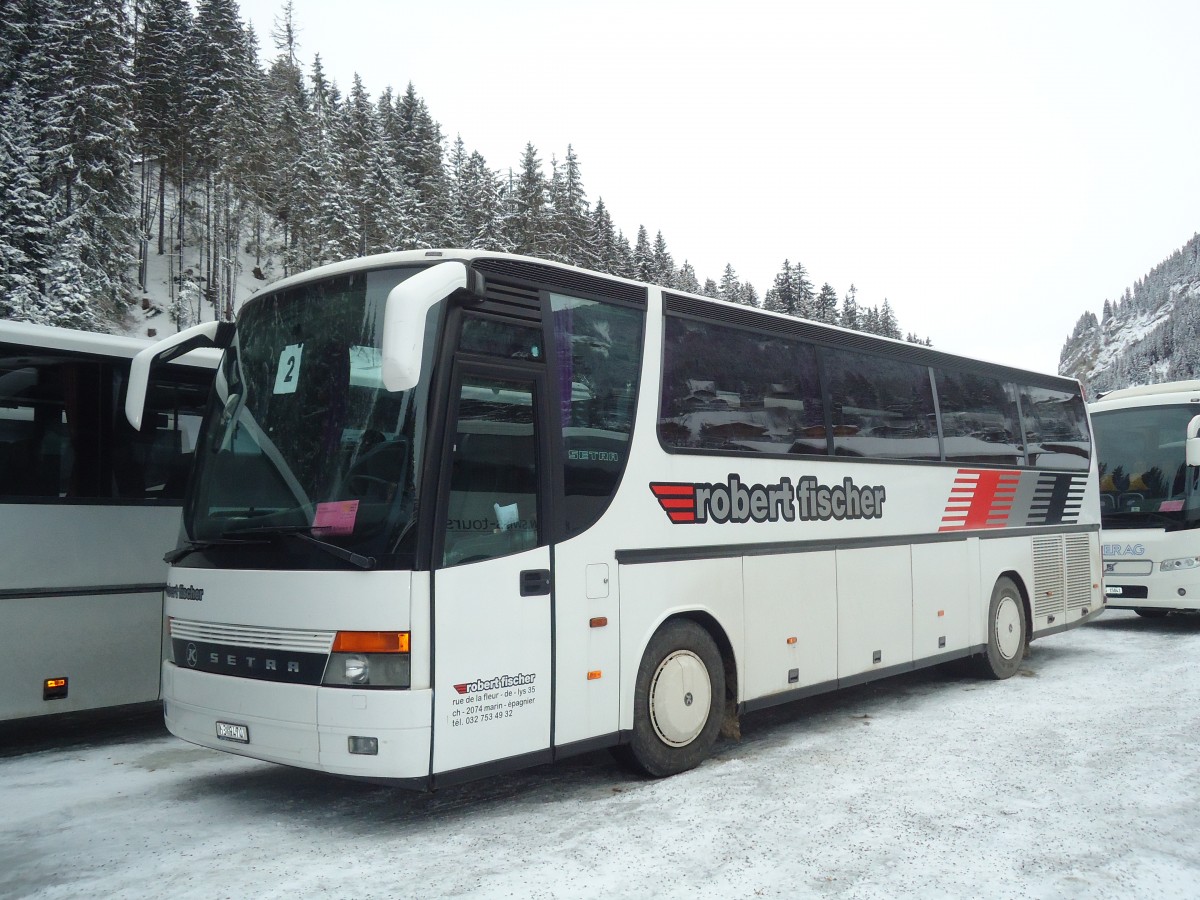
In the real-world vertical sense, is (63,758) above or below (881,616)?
below

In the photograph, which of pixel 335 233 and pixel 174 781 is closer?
pixel 174 781

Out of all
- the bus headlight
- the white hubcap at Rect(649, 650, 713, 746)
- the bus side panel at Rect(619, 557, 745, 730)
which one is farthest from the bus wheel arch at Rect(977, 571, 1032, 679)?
the white hubcap at Rect(649, 650, 713, 746)

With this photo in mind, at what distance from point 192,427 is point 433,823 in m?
4.66

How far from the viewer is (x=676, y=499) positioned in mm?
7023

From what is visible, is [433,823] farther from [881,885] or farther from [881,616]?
[881,616]

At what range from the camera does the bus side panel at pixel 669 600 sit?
651 cm

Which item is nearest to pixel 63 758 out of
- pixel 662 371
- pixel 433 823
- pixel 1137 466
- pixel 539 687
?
pixel 433 823

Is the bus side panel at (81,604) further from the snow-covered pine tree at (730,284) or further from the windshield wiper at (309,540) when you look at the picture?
the snow-covered pine tree at (730,284)

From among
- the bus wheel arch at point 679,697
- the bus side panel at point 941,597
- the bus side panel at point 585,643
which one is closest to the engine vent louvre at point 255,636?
the bus side panel at point 585,643

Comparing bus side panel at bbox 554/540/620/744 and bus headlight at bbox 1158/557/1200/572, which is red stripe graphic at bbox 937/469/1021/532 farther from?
bus side panel at bbox 554/540/620/744

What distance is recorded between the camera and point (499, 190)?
209 ft

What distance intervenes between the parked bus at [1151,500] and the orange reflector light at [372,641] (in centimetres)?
1180

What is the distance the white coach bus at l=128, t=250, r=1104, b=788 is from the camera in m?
5.35

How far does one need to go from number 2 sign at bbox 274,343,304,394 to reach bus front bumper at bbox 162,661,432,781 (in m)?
1.75
